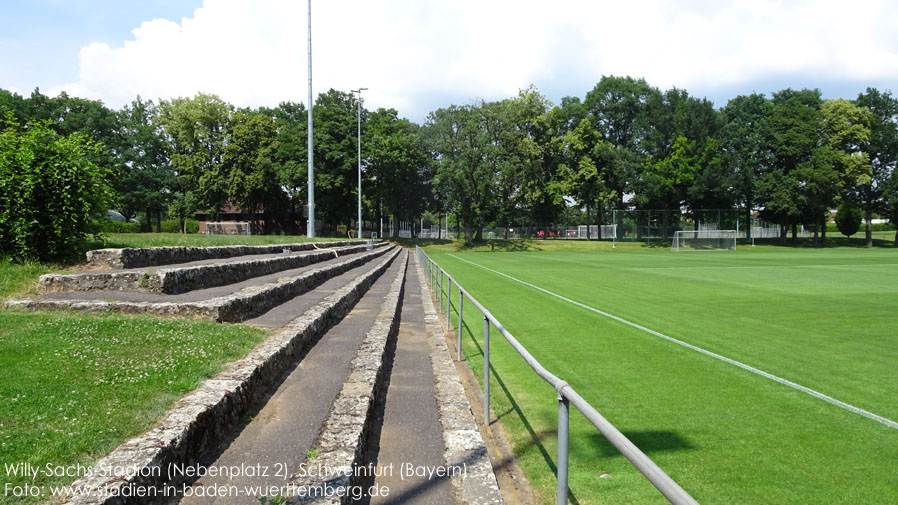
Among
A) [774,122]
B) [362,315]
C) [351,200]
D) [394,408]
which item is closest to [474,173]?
[351,200]

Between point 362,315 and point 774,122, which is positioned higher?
point 774,122

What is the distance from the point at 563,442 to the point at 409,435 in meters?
1.87

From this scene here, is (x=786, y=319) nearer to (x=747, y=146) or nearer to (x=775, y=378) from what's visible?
(x=775, y=378)

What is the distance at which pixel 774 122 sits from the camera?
190 feet

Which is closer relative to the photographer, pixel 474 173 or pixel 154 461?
pixel 154 461

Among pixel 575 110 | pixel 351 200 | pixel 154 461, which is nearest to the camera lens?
pixel 154 461

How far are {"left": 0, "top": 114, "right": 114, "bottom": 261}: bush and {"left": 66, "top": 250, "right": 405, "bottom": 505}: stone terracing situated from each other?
4.28 m

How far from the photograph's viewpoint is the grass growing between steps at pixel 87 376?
242 cm

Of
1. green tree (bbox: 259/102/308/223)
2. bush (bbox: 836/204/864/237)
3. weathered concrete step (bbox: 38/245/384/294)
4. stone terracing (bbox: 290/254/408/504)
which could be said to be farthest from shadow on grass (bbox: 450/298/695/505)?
bush (bbox: 836/204/864/237)

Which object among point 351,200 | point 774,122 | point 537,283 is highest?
point 774,122

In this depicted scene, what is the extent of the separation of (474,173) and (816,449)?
53.4 meters

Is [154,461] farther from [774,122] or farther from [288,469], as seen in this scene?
[774,122]

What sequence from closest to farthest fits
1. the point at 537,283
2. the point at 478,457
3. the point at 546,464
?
the point at 478,457
the point at 546,464
the point at 537,283

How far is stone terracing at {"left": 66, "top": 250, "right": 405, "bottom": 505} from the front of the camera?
7.08ft
